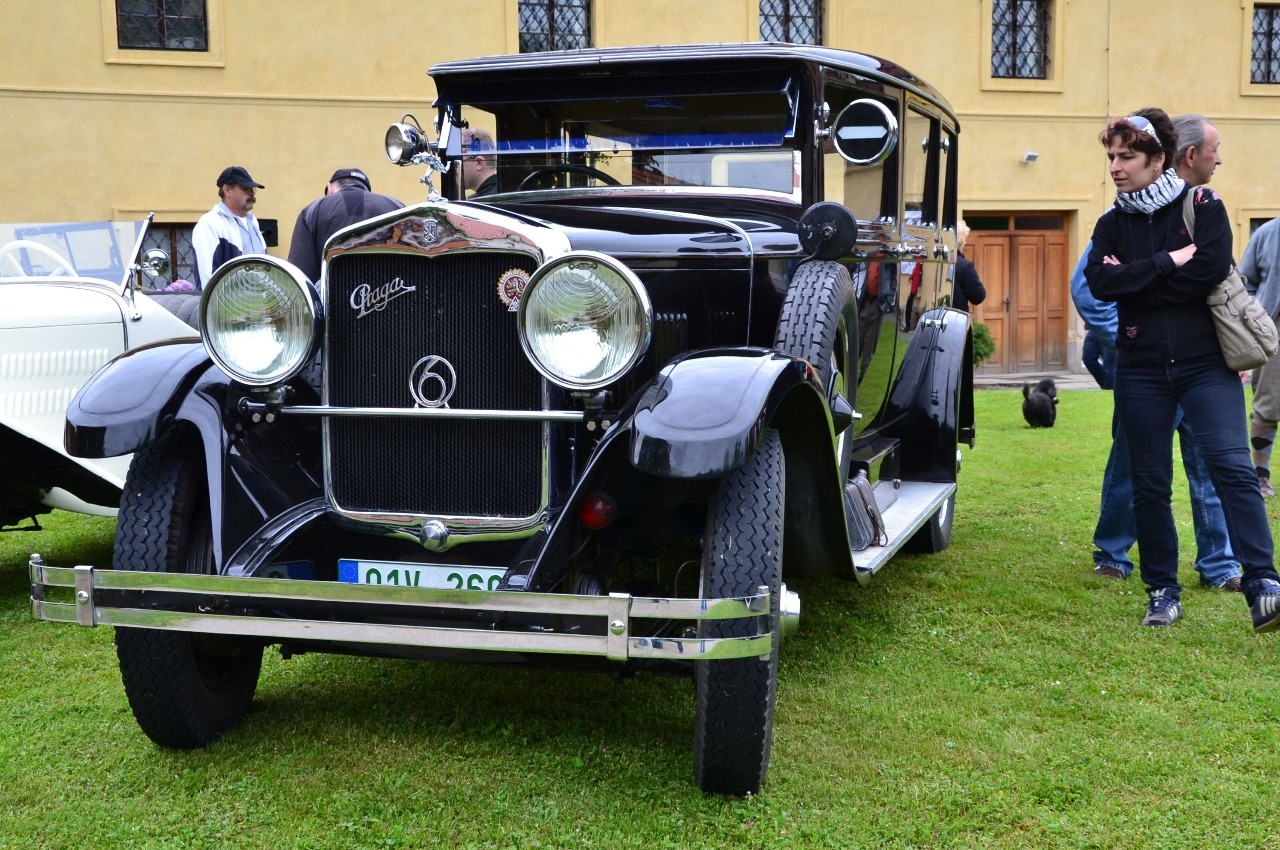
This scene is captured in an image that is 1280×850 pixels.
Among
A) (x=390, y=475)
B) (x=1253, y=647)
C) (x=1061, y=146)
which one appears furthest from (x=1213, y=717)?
(x=1061, y=146)

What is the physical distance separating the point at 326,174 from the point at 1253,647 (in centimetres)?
1204

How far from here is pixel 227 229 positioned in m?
7.08

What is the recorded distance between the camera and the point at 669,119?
4113 mm

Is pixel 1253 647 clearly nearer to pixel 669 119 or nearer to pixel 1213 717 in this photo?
pixel 1213 717

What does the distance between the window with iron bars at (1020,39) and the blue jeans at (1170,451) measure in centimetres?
1332

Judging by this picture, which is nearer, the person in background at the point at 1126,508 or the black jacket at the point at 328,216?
the person in background at the point at 1126,508

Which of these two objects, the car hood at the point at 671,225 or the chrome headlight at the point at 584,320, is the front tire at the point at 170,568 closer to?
the chrome headlight at the point at 584,320

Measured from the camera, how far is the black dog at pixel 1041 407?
9953mm

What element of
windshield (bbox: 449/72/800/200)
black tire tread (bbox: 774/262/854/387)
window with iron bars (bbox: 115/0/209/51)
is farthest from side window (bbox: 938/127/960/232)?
window with iron bars (bbox: 115/0/209/51)

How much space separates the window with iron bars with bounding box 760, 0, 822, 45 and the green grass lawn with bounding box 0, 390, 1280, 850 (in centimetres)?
1207

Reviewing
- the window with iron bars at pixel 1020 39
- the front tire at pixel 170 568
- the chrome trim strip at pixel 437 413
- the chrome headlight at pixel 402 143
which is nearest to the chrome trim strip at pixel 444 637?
the front tire at pixel 170 568

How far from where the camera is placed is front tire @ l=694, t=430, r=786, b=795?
2734 millimetres

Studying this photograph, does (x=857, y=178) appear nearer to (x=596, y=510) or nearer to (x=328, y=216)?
(x=596, y=510)

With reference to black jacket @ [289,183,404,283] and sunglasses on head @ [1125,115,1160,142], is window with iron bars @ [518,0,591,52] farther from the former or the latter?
sunglasses on head @ [1125,115,1160,142]
